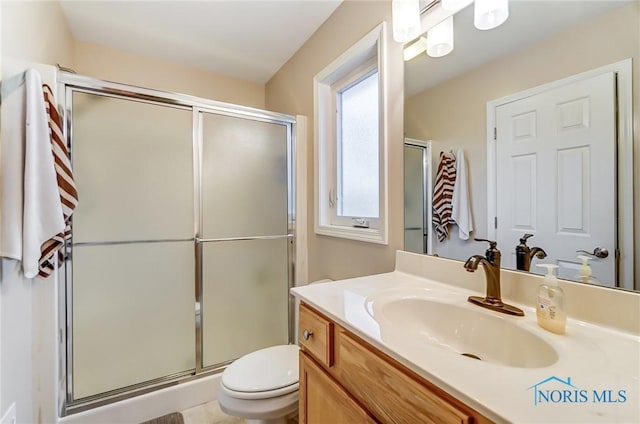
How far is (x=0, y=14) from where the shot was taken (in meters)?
0.98

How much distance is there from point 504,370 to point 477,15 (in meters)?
1.15

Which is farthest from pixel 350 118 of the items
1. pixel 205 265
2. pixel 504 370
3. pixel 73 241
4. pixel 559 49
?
pixel 73 241

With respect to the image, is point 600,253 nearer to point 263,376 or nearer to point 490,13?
point 490,13

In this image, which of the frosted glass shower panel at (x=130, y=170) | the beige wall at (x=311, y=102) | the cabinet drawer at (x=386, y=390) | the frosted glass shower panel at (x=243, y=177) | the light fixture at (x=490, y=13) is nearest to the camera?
the cabinet drawer at (x=386, y=390)

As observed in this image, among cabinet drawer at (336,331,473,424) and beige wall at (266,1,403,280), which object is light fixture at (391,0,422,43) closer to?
beige wall at (266,1,403,280)

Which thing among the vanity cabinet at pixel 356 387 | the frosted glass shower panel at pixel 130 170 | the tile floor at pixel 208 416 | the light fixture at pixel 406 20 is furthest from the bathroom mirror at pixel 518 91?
the tile floor at pixel 208 416

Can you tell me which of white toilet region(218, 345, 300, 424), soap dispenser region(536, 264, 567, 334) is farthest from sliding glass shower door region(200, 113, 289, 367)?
soap dispenser region(536, 264, 567, 334)

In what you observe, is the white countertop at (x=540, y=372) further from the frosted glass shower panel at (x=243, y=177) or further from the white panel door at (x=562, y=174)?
the frosted glass shower panel at (x=243, y=177)

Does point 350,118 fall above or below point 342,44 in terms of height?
below

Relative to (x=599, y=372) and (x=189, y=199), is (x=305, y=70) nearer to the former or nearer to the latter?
(x=189, y=199)

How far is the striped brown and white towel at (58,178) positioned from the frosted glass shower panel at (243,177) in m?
0.67

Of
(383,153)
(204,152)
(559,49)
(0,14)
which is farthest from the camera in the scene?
(204,152)

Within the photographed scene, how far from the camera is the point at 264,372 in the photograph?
132 cm

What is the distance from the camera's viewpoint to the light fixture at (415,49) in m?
1.24
